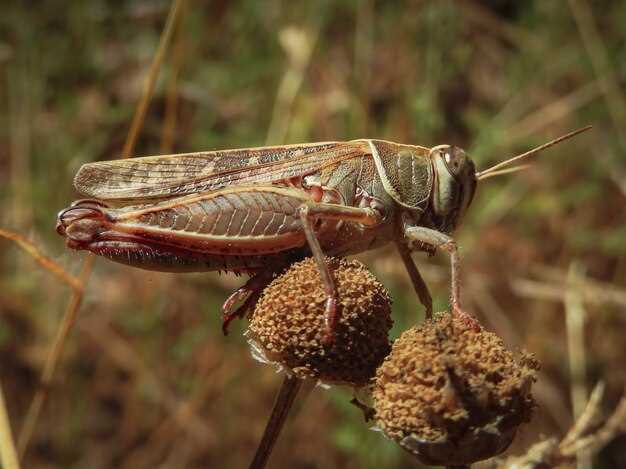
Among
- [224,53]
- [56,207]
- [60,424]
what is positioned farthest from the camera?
[224,53]

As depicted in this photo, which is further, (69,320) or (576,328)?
(576,328)

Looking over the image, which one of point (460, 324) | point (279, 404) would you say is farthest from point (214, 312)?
point (460, 324)

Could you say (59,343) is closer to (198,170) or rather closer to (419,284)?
(198,170)

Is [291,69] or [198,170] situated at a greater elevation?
[198,170]

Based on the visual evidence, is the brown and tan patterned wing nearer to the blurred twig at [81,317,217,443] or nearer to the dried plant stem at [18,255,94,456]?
the dried plant stem at [18,255,94,456]

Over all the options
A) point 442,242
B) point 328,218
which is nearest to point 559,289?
point 442,242

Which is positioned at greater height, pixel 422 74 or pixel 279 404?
pixel 279 404

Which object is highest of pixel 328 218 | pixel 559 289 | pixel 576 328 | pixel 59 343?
pixel 328 218

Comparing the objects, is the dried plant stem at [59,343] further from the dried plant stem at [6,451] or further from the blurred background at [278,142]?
the blurred background at [278,142]

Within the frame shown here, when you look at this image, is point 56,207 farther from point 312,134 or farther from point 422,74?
point 422,74
